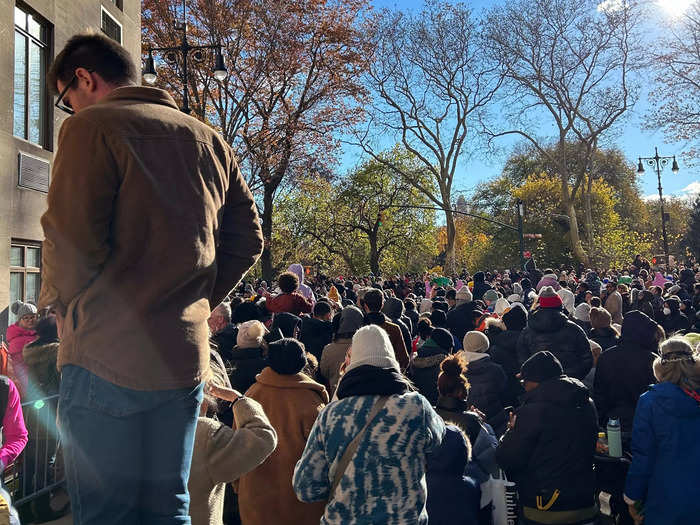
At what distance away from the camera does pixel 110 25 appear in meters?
18.4

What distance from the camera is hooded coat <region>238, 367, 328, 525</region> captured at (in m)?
4.18

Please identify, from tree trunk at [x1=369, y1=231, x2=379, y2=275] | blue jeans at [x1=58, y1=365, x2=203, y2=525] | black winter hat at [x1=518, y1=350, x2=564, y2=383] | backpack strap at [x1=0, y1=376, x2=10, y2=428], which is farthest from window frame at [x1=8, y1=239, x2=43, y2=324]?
tree trunk at [x1=369, y1=231, x2=379, y2=275]

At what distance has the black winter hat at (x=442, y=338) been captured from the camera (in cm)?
692

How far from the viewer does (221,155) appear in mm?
2164

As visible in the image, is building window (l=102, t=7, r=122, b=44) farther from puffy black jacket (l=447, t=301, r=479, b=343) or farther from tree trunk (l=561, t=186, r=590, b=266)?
tree trunk (l=561, t=186, r=590, b=266)

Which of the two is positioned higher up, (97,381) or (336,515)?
(97,381)

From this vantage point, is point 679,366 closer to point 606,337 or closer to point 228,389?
point 228,389

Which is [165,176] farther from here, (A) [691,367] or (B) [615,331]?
(B) [615,331]

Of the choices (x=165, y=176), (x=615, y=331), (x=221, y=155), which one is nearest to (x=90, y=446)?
(x=165, y=176)

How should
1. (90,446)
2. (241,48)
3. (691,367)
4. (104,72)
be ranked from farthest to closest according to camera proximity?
(241,48) → (691,367) → (104,72) → (90,446)

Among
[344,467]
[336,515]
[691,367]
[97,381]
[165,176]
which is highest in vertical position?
[165,176]

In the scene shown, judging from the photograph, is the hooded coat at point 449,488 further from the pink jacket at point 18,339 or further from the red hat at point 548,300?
the pink jacket at point 18,339

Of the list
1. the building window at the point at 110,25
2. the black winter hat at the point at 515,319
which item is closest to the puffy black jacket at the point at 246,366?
the black winter hat at the point at 515,319

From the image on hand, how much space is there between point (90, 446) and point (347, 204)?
49368 millimetres
